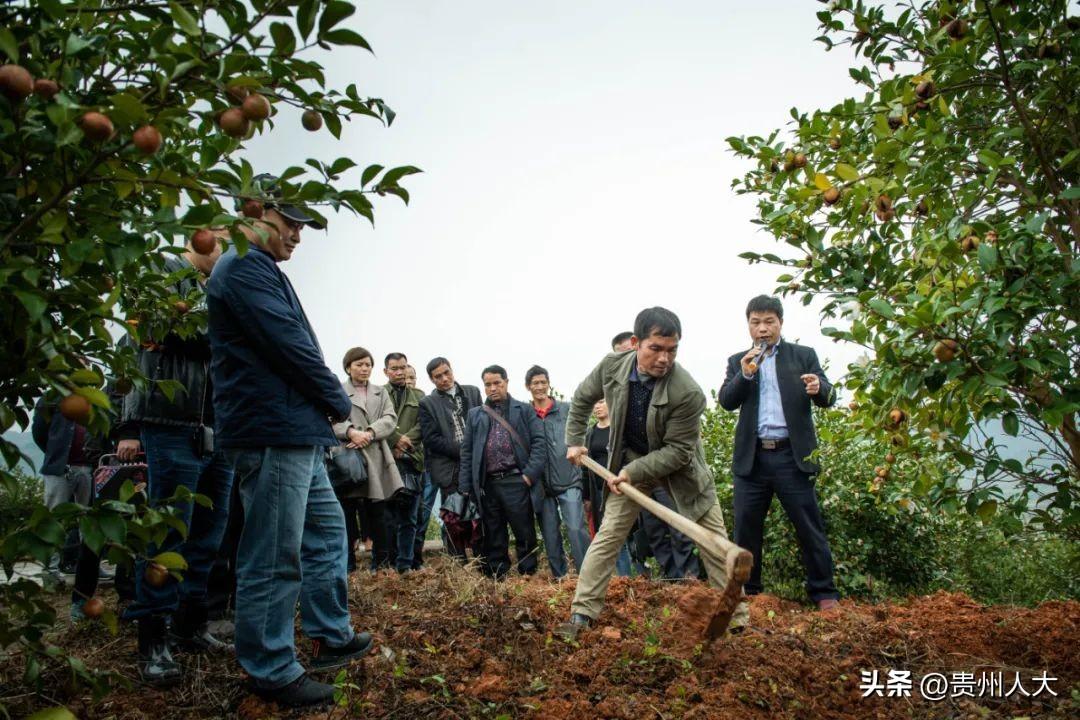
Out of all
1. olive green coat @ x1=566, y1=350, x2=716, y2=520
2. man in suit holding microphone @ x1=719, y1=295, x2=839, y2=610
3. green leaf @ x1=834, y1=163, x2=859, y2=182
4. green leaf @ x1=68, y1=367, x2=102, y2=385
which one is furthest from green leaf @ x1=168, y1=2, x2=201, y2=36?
man in suit holding microphone @ x1=719, y1=295, x2=839, y2=610

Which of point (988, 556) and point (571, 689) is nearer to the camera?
point (571, 689)

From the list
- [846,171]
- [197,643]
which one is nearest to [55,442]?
[197,643]

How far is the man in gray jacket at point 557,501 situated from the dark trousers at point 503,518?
14 cm

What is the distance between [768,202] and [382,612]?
317 centimetres

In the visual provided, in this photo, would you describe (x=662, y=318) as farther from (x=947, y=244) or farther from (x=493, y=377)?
(x=493, y=377)

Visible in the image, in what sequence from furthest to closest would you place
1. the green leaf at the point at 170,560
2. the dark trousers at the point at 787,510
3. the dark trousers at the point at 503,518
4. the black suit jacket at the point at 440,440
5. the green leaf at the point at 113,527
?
the black suit jacket at the point at 440,440
the dark trousers at the point at 503,518
the dark trousers at the point at 787,510
the green leaf at the point at 170,560
the green leaf at the point at 113,527

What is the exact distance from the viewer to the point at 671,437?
13.4 ft

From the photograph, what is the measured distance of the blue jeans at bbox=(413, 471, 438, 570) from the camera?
6695 millimetres

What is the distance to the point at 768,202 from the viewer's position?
12.2 ft

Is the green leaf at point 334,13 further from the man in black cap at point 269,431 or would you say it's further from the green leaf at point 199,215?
the man in black cap at point 269,431

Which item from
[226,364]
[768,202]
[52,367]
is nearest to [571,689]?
[226,364]

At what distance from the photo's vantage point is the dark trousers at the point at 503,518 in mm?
6184

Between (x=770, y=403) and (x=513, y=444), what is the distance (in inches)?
92.8

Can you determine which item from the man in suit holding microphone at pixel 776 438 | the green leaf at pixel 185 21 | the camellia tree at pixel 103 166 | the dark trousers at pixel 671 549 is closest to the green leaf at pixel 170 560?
the camellia tree at pixel 103 166
